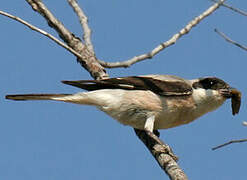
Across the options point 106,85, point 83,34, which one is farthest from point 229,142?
point 83,34

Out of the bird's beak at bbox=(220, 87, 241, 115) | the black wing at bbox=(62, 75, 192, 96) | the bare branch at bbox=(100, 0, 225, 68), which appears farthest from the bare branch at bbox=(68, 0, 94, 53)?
the bird's beak at bbox=(220, 87, 241, 115)

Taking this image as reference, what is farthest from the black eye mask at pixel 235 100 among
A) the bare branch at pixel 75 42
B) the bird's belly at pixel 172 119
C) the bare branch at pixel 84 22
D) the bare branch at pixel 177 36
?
the bare branch at pixel 84 22

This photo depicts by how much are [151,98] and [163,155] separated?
0.86 meters

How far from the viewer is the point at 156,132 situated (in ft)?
17.3

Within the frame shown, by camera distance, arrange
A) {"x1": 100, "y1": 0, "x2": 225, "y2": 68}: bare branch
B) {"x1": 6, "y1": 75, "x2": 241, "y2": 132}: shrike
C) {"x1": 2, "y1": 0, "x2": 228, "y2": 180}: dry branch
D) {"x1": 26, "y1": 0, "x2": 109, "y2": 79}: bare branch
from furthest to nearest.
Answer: {"x1": 26, "y1": 0, "x2": 109, "y2": 79}: bare branch → {"x1": 6, "y1": 75, "x2": 241, "y2": 132}: shrike → {"x1": 100, "y1": 0, "x2": 225, "y2": 68}: bare branch → {"x1": 2, "y1": 0, "x2": 228, "y2": 180}: dry branch

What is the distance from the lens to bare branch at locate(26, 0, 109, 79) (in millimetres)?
5199

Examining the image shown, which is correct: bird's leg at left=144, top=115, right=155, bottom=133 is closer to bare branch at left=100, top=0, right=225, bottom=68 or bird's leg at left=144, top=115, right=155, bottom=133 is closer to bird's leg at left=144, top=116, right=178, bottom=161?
bird's leg at left=144, top=116, right=178, bottom=161

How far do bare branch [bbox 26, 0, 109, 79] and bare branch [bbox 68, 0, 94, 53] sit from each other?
0.29ft

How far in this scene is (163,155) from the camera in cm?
440

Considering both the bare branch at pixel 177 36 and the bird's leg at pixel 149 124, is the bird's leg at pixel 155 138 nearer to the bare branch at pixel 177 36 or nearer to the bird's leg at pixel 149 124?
the bird's leg at pixel 149 124

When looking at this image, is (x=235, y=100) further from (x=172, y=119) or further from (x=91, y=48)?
(x=91, y=48)

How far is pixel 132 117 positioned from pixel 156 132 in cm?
44

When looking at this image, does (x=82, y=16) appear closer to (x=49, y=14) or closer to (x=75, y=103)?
(x=49, y=14)

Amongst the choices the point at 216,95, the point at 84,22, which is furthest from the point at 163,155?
the point at 84,22
